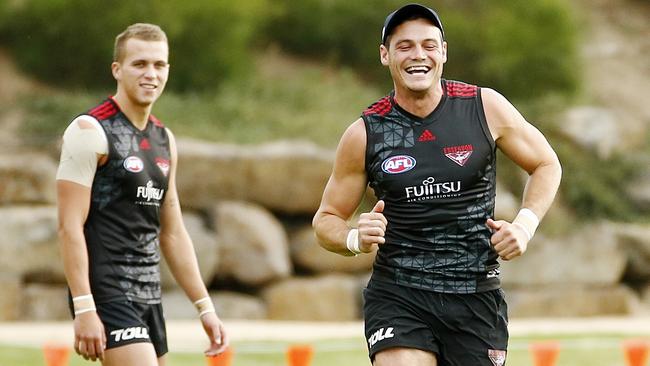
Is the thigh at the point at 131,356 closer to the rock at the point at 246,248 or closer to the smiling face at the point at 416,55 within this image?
the smiling face at the point at 416,55

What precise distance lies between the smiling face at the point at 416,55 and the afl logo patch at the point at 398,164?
0.97ft

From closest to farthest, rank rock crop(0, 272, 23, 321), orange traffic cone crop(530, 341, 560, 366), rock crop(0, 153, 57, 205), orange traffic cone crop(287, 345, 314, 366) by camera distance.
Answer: orange traffic cone crop(287, 345, 314, 366) → orange traffic cone crop(530, 341, 560, 366) → rock crop(0, 272, 23, 321) → rock crop(0, 153, 57, 205)

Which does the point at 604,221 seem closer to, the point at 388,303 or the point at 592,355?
the point at 592,355

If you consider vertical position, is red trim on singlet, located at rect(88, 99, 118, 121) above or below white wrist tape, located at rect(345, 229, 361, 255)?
above

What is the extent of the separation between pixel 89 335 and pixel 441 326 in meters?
1.60

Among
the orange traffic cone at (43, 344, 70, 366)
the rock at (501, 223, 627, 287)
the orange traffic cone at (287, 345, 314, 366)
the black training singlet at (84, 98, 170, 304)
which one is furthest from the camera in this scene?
the rock at (501, 223, 627, 287)

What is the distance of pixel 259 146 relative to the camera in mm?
21266

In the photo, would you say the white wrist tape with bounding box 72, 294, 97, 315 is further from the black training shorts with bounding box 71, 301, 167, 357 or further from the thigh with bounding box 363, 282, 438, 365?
the thigh with bounding box 363, 282, 438, 365

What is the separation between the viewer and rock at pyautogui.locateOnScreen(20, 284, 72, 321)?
18234 mm

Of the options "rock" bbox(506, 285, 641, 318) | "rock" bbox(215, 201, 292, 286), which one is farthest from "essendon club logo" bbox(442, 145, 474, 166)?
"rock" bbox(506, 285, 641, 318)

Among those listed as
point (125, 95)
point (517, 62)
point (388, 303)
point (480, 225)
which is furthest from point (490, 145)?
point (517, 62)

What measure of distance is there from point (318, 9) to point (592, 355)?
1564cm

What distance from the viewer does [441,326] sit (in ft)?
17.6

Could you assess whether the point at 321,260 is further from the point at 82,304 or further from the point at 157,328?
the point at 82,304
